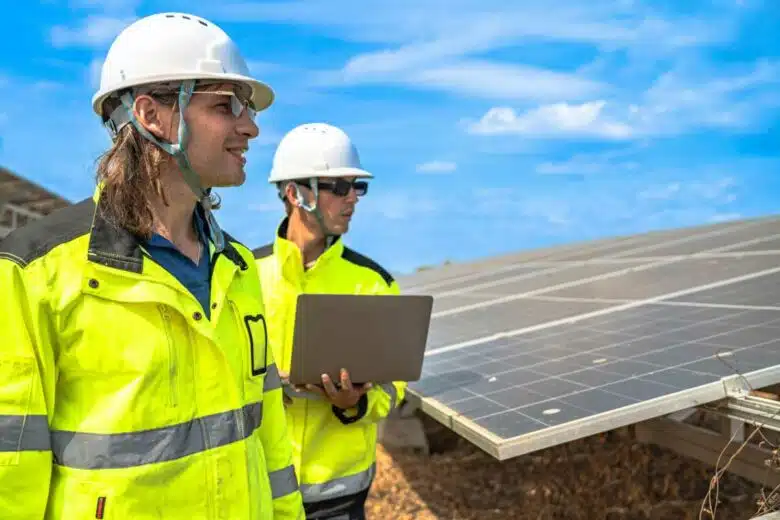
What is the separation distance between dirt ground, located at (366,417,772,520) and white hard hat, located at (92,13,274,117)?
489 cm

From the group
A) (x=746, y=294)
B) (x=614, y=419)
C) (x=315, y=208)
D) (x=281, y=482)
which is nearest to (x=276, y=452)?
(x=281, y=482)

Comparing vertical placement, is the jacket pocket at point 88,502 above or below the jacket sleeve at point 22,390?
below

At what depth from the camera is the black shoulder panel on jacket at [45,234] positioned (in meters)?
1.82

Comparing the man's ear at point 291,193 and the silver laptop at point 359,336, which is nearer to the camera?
the silver laptop at point 359,336

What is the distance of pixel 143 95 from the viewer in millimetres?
2152

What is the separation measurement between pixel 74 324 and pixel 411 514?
5.26 metres

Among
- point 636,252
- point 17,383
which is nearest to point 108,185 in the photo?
point 17,383

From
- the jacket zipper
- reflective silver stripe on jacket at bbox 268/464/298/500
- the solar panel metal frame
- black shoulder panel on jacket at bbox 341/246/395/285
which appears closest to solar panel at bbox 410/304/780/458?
the solar panel metal frame

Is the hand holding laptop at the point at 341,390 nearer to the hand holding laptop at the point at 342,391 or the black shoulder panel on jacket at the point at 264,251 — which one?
the hand holding laptop at the point at 342,391

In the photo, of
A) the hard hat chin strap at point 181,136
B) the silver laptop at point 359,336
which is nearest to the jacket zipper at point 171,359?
the hard hat chin strap at point 181,136

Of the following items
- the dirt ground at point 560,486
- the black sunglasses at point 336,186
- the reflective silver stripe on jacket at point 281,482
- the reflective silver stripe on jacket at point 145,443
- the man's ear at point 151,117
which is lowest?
the dirt ground at point 560,486

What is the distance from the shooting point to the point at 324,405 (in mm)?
3674

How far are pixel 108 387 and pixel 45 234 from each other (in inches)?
17.5

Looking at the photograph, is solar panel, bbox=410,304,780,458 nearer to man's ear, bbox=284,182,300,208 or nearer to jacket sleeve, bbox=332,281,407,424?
jacket sleeve, bbox=332,281,407,424
